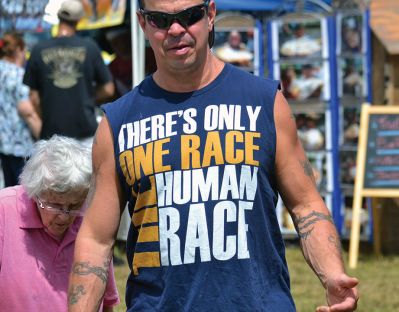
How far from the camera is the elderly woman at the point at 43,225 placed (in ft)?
13.3

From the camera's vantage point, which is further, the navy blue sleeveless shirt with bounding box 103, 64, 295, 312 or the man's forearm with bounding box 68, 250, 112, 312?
the man's forearm with bounding box 68, 250, 112, 312

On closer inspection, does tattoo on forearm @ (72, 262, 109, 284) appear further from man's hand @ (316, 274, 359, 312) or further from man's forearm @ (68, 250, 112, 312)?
man's hand @ (316, 274, 359, 312)

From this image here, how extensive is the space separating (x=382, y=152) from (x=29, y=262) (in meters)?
5.78

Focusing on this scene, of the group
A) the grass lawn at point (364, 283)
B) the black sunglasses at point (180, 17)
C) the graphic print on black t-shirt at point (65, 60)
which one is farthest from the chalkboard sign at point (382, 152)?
the black sunglasses at point (180, 17)

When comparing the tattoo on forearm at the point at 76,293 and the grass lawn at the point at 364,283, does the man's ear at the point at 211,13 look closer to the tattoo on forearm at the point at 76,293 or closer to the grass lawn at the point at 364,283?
the tattoo on forearm at the point at 76,293

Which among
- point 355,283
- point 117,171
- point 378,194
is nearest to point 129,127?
point 117,171

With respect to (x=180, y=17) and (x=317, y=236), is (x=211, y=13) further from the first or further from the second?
(x=317, y=236)

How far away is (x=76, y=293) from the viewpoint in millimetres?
3600

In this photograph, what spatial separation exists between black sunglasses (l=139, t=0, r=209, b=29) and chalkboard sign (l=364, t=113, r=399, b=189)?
6192mm

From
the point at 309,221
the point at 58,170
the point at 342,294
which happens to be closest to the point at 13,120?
the point at 58,170

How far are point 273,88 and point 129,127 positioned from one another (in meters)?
0.45

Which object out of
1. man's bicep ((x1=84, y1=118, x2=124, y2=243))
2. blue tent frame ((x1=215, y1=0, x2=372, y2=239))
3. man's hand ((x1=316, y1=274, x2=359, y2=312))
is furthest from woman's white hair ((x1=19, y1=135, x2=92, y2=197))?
blue tent frame ((x1=215, y1=0, x2=372, y2=239))

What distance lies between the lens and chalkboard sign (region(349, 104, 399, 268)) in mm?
9422

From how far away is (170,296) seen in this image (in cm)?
340
